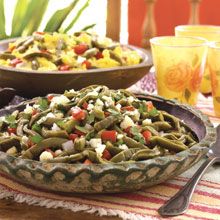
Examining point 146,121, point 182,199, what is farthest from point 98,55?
point 182,199

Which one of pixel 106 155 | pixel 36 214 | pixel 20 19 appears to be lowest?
pixel 36 214

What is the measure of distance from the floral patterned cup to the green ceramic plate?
0.63 metres

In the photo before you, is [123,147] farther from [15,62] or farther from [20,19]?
[20,19]

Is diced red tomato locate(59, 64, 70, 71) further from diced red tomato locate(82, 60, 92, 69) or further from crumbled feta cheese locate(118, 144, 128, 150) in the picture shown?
crumbled feta cheese locate(118, 144, 128, 150)

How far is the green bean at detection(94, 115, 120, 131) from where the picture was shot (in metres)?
1.18

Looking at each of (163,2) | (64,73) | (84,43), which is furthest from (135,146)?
(163,2)

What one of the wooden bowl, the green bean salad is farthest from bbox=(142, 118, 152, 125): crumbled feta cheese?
the wooden bowl

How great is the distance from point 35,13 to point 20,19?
0.08 meters

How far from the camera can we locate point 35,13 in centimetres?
258

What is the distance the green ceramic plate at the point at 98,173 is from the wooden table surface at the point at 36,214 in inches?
1.8

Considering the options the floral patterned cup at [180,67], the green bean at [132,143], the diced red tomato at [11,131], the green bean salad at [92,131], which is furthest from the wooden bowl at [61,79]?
the green bean at [132,143]

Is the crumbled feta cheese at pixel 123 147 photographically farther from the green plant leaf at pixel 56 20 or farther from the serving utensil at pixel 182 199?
the green plant leaf at pixel 56 20

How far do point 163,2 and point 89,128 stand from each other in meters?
2.08

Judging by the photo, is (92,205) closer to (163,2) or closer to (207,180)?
(207,180)
